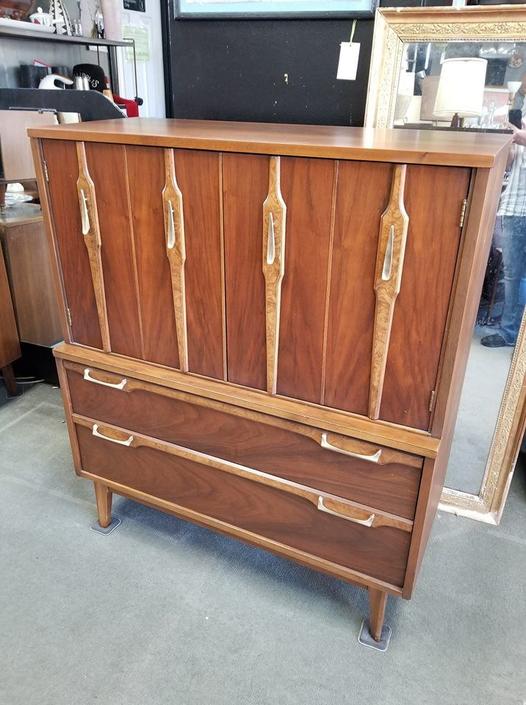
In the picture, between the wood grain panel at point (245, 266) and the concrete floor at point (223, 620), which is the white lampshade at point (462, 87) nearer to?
the wood grain panel at point (245, 266)

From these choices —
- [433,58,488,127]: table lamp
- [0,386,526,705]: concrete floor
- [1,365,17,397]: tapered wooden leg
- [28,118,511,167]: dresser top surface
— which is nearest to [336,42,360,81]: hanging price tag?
[433,58,488,127]: table lamp

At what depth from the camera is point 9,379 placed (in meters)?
2.52

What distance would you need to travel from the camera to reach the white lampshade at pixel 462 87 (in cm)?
151

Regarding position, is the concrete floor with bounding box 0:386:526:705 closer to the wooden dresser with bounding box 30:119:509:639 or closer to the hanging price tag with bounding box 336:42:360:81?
the wooden dresser with bounding box 30:119:509:639

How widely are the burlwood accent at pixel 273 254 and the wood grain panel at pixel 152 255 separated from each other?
0.87ft

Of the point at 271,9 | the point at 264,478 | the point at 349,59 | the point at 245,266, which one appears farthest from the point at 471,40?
the point at 264,478

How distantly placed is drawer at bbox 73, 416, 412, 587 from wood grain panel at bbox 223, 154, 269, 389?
30 cm

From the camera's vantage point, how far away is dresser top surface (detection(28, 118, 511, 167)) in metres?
0.93

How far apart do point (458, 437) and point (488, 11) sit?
4.27 feet

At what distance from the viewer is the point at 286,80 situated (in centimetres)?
196

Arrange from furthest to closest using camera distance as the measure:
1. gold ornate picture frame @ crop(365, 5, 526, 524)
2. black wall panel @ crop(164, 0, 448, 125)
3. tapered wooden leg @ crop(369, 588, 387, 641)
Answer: black wall panel @ crop(164, 0, 448, 125) < gold ornate picture frame @ crop(365, 5, 526, 524) < tapered wooden leg @ crop(369, 588, 387, 641)

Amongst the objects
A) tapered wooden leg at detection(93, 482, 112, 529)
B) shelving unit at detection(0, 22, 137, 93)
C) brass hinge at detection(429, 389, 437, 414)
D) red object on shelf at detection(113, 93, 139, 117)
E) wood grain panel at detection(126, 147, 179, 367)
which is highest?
shelving unit at detection(0, 22, 137, 93)

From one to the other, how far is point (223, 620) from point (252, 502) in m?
0.37

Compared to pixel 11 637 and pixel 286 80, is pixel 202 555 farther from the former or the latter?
pixel 286 80
